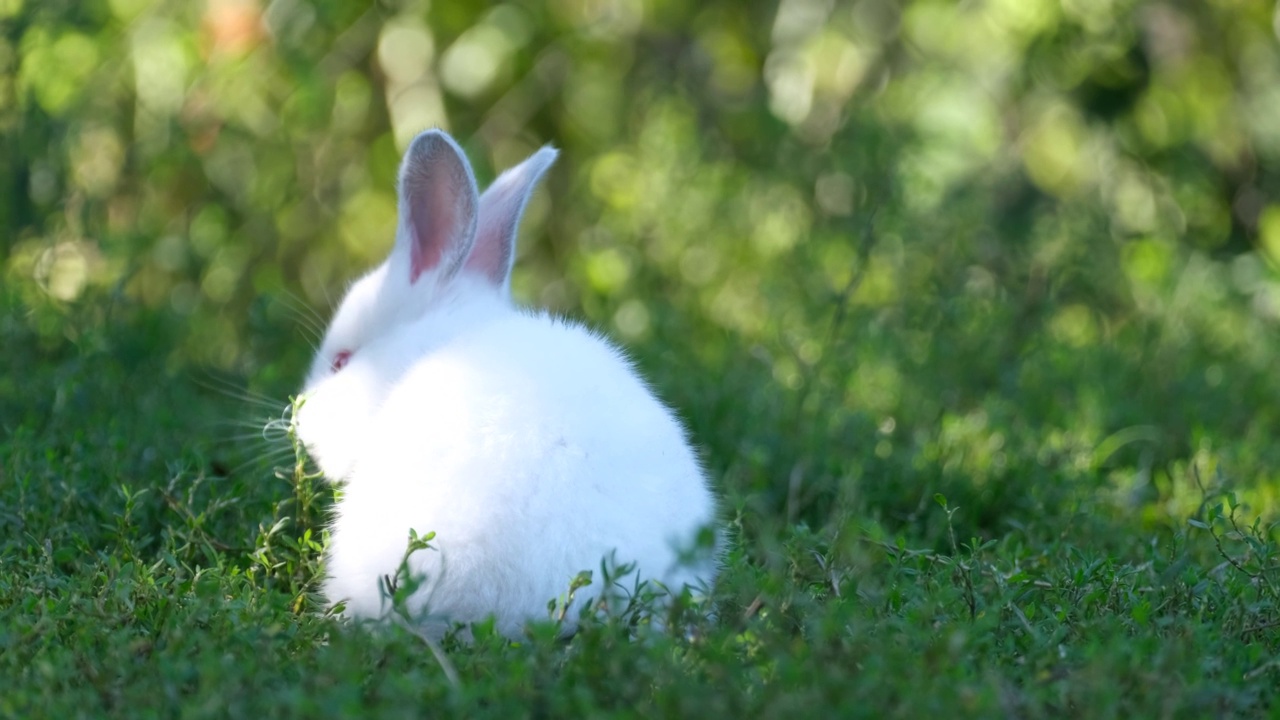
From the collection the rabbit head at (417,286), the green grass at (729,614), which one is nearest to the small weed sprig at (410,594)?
the green grass at (729,614)

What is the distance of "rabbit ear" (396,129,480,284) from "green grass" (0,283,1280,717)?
0.69m

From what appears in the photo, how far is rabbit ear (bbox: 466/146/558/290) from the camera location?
3.88 meters

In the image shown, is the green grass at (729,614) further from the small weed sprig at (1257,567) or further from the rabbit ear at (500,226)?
the rabbit ear at (500,226)

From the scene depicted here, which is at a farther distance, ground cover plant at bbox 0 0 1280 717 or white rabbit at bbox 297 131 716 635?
white rabbit at bbox 297 131 716 635

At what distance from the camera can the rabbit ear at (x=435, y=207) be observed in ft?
12.1

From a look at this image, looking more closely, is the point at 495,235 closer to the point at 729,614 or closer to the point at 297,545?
the point at 297,545

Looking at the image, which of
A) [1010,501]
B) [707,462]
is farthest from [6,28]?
[1010,501]

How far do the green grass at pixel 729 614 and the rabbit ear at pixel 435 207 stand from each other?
687mm

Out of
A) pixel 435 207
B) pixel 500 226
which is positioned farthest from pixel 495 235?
pixel 435 207

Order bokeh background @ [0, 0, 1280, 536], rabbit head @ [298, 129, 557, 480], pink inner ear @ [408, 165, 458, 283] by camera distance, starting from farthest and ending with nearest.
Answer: bokeh background @ [0, 0, 1280, 536] < pink inner ear @ [408, 165, 458, 283] < rabbit head @ [298, 129, 557, 480]

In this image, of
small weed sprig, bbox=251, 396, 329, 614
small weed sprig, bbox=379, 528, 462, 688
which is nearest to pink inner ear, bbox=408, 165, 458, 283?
small weed sprig, bbox=251, 396, 329, 614

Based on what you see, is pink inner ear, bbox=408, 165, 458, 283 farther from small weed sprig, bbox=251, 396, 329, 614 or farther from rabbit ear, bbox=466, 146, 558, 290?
small weed sprig, bbox=251, 396, 329, 614

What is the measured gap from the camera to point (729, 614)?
8.66 feet

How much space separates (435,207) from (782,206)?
3.17 metres
